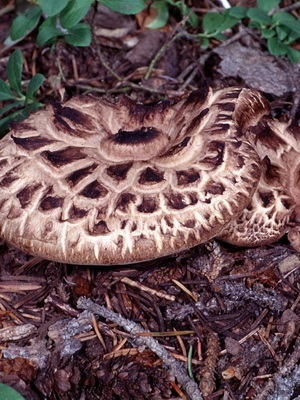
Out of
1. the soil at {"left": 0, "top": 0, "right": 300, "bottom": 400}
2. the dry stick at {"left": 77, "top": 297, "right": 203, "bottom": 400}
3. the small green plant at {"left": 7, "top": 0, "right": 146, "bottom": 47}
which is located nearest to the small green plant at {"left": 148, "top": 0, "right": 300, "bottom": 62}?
the soil at {"left": 0, "top": 0, "right": 300, "bottom": 400}

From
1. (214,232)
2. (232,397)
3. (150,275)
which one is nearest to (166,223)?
(214,232)

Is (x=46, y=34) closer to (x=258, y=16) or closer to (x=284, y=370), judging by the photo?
(x=258, y=16)

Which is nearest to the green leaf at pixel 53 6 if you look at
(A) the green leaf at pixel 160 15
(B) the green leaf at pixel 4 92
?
(B) the green leaf at pixel 4 92

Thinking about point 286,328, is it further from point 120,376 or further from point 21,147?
point 21,147

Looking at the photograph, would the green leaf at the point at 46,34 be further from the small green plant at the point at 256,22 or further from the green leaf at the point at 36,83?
the small green plant at the point at 256,22

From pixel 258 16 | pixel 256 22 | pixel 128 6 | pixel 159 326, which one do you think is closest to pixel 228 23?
pixel 256 22

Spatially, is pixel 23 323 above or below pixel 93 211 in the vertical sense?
below

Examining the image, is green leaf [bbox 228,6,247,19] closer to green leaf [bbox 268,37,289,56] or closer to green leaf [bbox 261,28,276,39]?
green leaf [bbox 261,28,276,39]

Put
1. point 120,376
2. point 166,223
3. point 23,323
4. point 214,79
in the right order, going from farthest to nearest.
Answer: point 214,79 → point 23,323 → point 120,376 → point 166,223

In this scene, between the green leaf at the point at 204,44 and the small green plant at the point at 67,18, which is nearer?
the small green plant at the point at 67,18
